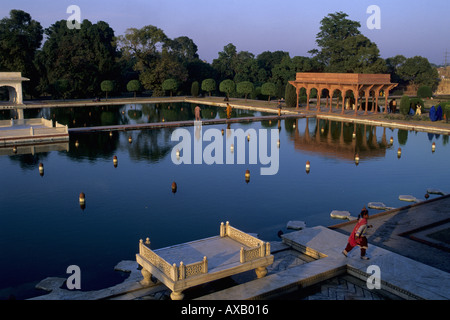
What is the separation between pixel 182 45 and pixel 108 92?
60.6 m

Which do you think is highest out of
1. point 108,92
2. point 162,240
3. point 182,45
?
point 182,45

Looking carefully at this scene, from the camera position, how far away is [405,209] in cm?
1677

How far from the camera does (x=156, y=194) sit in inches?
758

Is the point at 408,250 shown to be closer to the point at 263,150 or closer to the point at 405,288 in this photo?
the point at 405,288

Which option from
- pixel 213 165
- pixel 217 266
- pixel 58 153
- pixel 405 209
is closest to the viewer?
pixel 217 266

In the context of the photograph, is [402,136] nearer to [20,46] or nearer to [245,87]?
[245,87]

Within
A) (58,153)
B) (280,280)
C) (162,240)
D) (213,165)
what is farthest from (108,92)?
(280,280)

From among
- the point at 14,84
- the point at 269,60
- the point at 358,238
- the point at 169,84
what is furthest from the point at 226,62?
the point at 358,238

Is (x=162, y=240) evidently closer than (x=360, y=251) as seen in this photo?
No

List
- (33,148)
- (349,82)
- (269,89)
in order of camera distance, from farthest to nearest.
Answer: (269,89) < (349,82) < (33,148)

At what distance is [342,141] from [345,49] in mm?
43076

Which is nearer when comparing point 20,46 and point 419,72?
point 20,46

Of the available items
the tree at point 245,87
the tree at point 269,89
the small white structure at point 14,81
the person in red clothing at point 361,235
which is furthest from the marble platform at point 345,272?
the tree at point 245,87

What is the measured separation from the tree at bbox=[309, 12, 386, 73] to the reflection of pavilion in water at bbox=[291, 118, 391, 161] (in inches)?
1179
